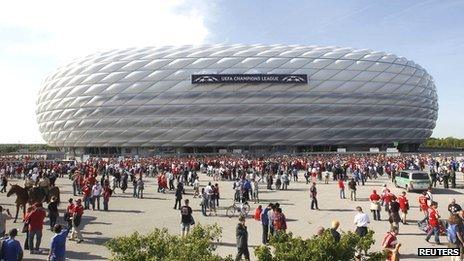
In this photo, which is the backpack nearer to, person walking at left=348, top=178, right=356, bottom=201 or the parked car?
person walking at left=348, top=178, right=356, bottom=201

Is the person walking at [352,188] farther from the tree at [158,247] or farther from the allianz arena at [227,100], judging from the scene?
the allianz arena at [227,100]

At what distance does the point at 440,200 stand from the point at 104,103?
70270 mm

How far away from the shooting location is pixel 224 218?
19219 millimetres

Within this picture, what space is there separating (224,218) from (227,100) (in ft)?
206

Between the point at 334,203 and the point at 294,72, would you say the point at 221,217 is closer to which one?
the point at 334,203

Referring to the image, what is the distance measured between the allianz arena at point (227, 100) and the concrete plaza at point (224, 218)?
52.4 metres

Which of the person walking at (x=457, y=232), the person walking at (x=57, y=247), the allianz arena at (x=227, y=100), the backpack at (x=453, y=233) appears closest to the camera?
the person walking at (x=57, y=247)

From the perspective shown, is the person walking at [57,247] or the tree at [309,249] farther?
the person walking at [57,247]

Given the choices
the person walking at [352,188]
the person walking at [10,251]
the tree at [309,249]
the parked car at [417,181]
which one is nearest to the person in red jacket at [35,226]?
the person walking at [10,251]

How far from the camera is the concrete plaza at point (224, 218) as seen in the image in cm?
1379

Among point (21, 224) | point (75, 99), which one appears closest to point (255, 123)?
point (75, 99)

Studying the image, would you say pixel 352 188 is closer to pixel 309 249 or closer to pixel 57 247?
pixel 57 247

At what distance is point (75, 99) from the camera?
86.6 m

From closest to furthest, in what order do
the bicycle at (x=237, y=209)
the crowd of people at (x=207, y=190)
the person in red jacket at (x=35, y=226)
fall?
the person in red jacket at (x=35, y=226) → the crowd of people at (x=207, y=190) → the bicycle at (x=237, y=209)
